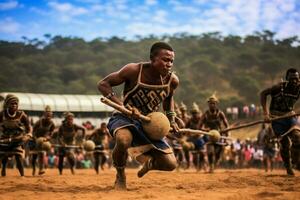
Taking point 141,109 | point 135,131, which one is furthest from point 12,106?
point 135,131

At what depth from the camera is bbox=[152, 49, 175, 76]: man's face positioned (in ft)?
24.1

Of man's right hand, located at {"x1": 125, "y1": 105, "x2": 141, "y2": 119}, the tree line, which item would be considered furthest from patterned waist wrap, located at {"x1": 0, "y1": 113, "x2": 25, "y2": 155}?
the tree line

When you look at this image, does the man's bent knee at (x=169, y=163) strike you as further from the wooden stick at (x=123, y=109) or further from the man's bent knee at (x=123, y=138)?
the wooden stick at (x=123, y=109)

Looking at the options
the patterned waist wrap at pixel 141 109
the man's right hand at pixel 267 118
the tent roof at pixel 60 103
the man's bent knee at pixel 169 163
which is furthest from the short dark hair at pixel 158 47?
the tent roof at pixel 60 103

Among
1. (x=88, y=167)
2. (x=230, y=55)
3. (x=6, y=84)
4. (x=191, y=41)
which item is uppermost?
(x=191, y=41)

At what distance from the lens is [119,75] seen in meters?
7.34

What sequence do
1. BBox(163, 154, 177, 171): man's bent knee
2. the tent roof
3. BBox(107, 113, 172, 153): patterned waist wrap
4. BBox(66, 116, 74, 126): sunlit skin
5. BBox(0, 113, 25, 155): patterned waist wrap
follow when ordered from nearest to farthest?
BBox(107, 113, 172, 153): patterned waist wrap, BBox(163, 154, 177, 171): man's bent knee, BBox(0, 113, 25, 155): patterned waist wrap, BBox(66, 116, 74, 126): sunlit skin, the tent roof

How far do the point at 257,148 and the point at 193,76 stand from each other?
121 feet

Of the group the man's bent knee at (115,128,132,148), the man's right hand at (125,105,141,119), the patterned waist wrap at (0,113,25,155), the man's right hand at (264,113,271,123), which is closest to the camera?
the man's right hand at (125,105,141,119)

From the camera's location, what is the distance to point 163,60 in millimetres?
7344

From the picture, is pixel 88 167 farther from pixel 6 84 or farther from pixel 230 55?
pixel 230 55

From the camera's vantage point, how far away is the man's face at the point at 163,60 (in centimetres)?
734

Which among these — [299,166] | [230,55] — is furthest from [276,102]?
[230,55]

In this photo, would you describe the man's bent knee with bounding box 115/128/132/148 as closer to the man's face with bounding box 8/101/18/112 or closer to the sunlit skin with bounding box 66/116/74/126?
the man's face with bounding box 8/101/18/112
